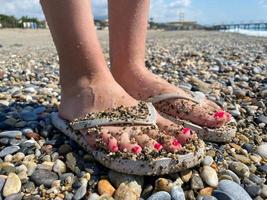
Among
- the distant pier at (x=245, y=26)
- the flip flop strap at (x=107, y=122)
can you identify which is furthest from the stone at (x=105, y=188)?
the distant pier at (x=245, y=26)

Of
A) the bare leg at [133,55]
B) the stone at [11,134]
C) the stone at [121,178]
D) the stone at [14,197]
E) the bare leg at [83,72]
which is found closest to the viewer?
the stone at [14,197]

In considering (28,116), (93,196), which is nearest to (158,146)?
(93,196)

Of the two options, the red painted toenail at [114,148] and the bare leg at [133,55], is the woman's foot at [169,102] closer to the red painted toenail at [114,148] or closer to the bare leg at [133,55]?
the bare leg at [133,55]

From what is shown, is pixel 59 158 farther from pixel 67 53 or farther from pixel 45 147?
pixel 67 53

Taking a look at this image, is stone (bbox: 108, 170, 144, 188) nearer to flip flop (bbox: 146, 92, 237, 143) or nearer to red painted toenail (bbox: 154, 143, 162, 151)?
red painted toenail (bbox: 154, 143, 162, 151)

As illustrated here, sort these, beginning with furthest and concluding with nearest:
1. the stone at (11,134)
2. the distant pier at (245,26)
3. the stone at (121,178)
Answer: the distant pier at (245,26)
the stone at (11,134)
the stone at (121,178)

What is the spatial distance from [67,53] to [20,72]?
2163mm

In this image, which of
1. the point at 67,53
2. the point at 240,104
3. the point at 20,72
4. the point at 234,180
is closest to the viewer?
the point at 234,180

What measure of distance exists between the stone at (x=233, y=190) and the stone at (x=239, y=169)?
113mm

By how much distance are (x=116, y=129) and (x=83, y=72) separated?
0.85 ft

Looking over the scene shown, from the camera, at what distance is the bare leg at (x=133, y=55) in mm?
1611

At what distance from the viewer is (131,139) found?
1.27 metres

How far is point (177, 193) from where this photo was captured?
114 centimetres

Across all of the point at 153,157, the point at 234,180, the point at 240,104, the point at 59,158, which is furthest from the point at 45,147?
the point at 240,104
